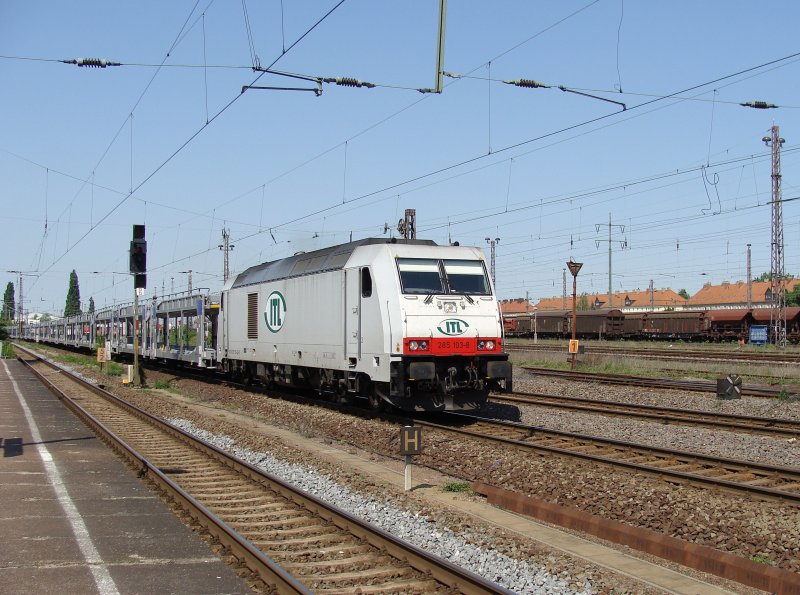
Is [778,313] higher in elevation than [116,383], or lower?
higher

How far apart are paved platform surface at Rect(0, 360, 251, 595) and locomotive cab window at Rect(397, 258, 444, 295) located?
20.2ft

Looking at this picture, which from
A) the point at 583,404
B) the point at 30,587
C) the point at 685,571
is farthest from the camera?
the point at 583,404

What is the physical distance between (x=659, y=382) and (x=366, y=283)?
39.5ft

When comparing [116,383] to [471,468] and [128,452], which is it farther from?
[471,468]

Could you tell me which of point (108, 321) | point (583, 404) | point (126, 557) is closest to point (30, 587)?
point (126, 557)

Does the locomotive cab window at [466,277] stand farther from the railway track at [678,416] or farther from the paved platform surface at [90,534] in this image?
the paved platform surface at [90,534]

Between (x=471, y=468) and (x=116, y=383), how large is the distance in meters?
22.0

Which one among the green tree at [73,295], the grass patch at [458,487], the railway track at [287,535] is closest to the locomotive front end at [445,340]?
the railway track at [287,535]

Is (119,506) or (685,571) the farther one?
(119,506)

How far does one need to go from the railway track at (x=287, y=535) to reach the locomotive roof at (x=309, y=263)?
226 inches

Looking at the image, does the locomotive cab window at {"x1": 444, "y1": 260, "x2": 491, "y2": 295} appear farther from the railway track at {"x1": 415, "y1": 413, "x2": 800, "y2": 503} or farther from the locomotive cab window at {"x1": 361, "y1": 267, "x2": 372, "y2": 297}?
the railway track at {"x1": 415, "y1": 413, "x2": 800, "y2": 503}

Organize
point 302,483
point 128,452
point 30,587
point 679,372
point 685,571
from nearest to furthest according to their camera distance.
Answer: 1. point 30,587
2. point 685,571
3. point 302,483
4. point 128,452
5. point 679,372

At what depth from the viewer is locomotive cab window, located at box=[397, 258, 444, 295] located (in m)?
15.6

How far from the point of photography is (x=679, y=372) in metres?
29.5
